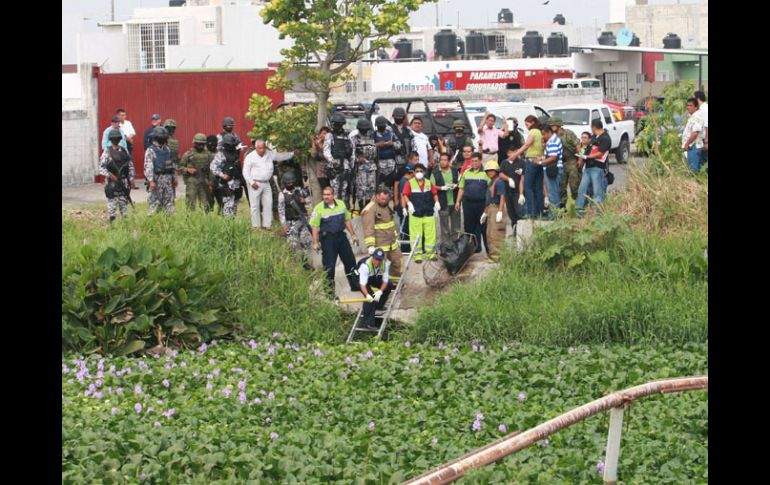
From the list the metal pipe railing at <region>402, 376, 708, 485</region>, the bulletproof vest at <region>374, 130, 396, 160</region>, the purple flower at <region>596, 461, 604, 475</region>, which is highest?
the bulletproof vest at <region>374, 130, 396, 160</region>

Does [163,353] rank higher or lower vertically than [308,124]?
lower

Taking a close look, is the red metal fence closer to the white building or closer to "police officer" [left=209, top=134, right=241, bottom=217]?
"police officer" [left=209, top=134, right=241, bottom=217]

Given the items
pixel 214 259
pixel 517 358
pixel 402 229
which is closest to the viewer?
pixel 517 358

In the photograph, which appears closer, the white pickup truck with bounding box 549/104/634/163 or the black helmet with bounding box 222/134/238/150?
the black helmet with bounding box 222/134/238/150

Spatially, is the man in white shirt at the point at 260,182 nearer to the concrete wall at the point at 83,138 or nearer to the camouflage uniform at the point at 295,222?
the camouflage uniform at the point at 295,222

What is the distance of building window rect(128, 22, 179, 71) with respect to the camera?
58.1m

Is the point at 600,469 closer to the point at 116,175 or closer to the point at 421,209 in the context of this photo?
the point at 421,209

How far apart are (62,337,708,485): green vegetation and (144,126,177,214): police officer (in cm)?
462

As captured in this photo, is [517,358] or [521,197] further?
[521,197]

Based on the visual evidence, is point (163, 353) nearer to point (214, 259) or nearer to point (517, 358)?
point (214, 259)

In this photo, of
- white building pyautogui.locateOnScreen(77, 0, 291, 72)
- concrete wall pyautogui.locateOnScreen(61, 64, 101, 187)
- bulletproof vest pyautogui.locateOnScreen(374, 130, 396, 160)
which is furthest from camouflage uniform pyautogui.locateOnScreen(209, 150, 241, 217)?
white building pyautogui.locateOnScreen(77, 0, 291, 72)

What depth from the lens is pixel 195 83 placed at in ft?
103
